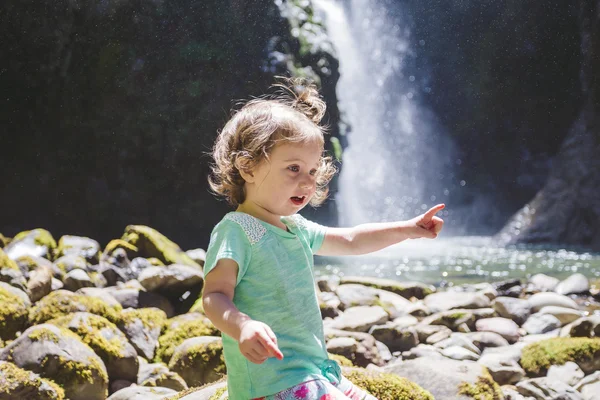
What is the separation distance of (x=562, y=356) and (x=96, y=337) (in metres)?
3.34

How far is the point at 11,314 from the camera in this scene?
4.35 meters

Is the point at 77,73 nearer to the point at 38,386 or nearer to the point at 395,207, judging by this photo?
the point at 395,207

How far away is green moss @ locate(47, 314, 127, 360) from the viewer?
3.88 m

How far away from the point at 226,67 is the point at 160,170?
12.0ft

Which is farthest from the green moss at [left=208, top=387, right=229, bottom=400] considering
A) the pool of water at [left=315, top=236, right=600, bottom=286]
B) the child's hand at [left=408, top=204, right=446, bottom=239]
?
the pool of water at [left=315, top=236, right=600, bottom=286]

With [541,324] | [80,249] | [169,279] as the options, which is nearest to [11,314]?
[169,279]

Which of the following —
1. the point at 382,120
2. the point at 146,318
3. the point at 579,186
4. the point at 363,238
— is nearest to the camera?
the point at 363,238

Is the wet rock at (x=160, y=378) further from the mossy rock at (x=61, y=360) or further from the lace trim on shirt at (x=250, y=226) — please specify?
the lace trim on shirt at (x=250, y=226)

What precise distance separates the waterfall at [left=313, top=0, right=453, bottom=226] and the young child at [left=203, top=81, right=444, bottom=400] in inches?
774

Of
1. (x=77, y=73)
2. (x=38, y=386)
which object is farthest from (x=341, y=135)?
(x=38, y=386)

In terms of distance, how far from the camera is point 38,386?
Answer: 309 cm

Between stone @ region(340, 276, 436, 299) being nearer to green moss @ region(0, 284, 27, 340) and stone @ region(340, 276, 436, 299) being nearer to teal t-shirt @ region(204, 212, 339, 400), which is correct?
green moss @ region(0, 284, 27, 340)

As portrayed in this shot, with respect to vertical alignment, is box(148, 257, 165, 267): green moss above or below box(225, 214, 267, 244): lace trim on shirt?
above

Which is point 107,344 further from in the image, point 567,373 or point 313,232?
point 567,373
